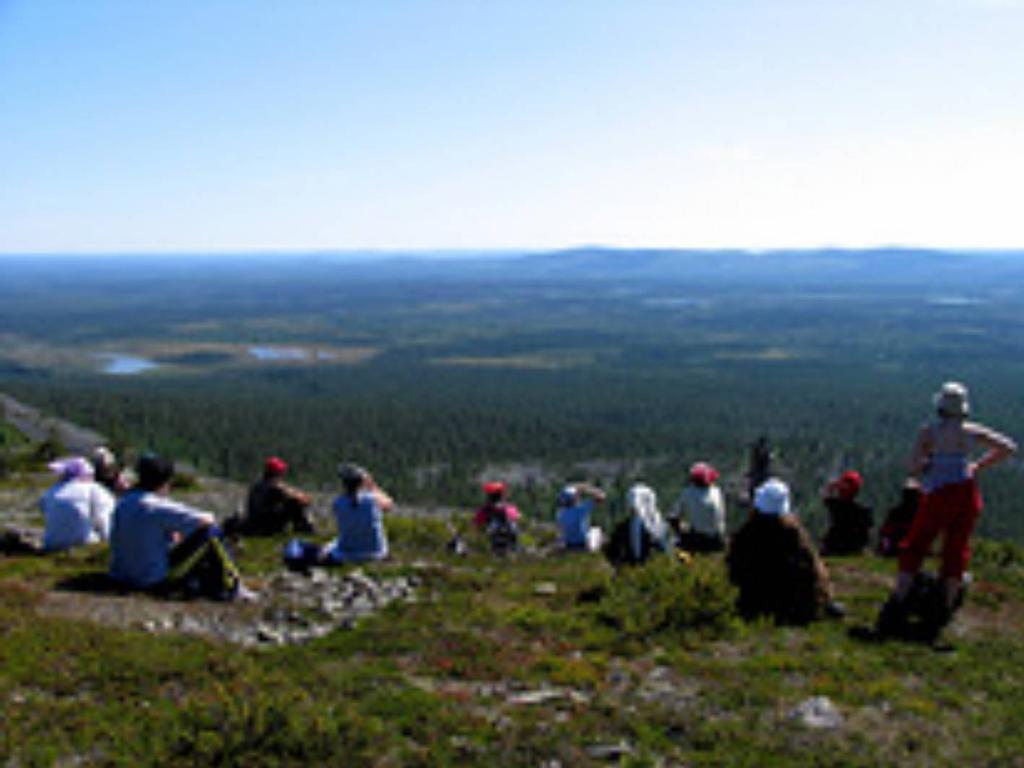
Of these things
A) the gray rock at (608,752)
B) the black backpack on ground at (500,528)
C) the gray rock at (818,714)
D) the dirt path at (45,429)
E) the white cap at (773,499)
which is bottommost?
the dirt path at (45,429)

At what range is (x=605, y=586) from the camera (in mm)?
11883

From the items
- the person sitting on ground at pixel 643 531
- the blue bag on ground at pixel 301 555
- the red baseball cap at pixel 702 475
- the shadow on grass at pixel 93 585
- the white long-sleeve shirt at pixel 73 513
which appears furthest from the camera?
the red baseball cap at pixel 702 475

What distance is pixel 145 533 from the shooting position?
35.5ft

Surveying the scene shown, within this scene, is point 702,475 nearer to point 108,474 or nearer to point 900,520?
point 900,520

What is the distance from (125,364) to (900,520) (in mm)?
189594

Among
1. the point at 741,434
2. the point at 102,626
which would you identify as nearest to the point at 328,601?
the point at 102,626

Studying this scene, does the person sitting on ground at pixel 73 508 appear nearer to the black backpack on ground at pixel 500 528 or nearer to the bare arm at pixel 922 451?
the black backpack on ground at pixel 500 528

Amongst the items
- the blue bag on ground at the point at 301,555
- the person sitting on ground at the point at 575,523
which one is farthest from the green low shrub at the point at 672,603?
the person sitting on ground at the point at 575,523

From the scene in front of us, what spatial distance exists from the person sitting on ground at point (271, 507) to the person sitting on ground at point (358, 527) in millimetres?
3138

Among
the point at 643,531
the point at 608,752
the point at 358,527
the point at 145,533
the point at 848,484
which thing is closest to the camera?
the point at 608,752

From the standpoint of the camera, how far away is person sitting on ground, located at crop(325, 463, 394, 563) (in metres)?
13.5

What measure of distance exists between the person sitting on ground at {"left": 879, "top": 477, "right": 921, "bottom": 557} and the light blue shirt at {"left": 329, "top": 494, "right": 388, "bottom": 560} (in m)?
8.38

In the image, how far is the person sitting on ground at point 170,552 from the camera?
35.1 feet

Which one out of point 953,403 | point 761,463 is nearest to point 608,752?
point 953,403
